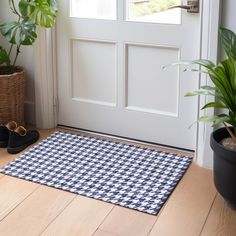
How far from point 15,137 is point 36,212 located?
75 centimetres

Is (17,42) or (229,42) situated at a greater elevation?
(229,42)

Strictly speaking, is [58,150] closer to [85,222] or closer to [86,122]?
[86,122]

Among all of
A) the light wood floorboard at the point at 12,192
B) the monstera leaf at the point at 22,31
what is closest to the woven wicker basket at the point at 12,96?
the monstera leaf at the point at 22,31

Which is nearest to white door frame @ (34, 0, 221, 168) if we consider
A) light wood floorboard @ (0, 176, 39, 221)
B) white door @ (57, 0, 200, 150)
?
white door @ (57, 0, 200, 150)

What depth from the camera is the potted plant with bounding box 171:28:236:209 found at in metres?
2.09

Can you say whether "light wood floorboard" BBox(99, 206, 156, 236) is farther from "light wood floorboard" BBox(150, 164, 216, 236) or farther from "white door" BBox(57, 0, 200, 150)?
"white door" BBox(57, 0, 200, 150)

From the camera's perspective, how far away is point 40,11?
9.14 ft

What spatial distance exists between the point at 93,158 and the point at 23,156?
0.41 meters

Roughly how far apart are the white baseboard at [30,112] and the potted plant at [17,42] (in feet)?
0.44

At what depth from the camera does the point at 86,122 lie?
3.15 metres

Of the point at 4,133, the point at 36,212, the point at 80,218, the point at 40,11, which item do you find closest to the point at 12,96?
the point at 4,133

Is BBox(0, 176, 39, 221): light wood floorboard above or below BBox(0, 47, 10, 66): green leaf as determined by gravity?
below

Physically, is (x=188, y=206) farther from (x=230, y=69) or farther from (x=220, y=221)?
(x=230, y=69)

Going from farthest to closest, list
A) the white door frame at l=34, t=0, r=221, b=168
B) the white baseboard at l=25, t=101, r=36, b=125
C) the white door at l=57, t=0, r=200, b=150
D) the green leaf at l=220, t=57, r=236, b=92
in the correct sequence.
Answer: the white baseboard at l=25, t=101, r=36, b=125, the white door at l=57, t=0, r=200, b=150, the white door frame at l=34, t=0, r=221, b=168, the green leaf at l=220, t=57, r=236, b=92
